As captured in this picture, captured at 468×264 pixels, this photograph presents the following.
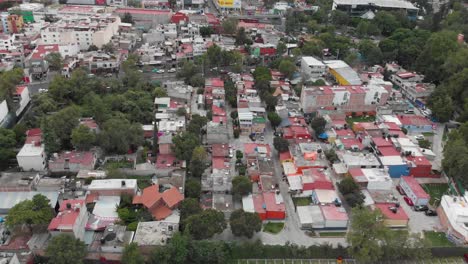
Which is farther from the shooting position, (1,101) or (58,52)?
(58,52)

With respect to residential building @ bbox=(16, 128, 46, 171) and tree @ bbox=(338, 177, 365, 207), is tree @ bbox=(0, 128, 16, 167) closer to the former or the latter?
residential building @ bbox=(16, 128, 46, 171)

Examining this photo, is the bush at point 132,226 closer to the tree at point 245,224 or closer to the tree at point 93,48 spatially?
the tree at point 245,224

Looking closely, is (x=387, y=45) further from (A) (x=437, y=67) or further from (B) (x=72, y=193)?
(B) (x=72, y=193)

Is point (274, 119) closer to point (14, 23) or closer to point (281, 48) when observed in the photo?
point (281, 48)

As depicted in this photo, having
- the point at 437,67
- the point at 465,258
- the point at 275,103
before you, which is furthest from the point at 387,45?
the point at 465,258

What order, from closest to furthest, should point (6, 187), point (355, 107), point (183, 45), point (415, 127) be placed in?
point (6, 187) < point (415, 127) < point (355, 107) < point (183, 45)

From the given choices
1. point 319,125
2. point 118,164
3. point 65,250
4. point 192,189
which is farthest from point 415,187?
point 65,250
